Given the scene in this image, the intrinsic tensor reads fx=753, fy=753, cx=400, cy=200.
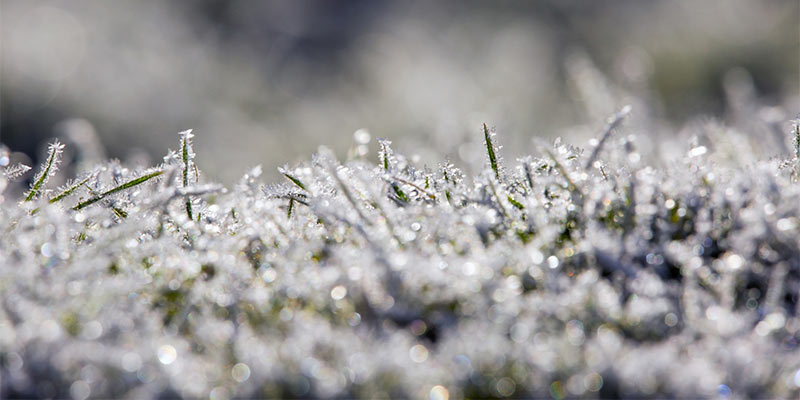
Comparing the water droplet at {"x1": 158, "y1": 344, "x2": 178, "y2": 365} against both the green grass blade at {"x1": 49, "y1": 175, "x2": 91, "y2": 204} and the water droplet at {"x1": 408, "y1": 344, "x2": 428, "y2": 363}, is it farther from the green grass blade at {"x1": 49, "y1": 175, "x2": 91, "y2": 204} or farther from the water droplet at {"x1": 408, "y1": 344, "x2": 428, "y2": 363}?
the green grass blade at {"x1": 49, "y1": 175, "x2": 91, "y2": 204}

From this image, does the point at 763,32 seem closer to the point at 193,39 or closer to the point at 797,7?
the point at 797,7

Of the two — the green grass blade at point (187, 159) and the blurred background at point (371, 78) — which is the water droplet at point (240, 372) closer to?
the green grass blade at point (187, 159)

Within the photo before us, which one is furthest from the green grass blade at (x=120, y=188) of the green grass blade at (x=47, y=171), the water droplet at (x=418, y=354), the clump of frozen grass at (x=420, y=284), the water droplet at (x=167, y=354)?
the water droplet at (x=418, y=354)

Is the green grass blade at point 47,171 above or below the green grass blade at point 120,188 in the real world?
above

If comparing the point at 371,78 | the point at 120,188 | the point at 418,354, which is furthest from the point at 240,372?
the point at 371,78

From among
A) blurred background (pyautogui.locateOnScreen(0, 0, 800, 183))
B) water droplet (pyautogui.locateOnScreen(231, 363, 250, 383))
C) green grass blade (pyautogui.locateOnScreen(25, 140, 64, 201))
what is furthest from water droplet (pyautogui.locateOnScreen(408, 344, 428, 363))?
blurred background (pyautogui.locateOnScreen(0, 0, 800, 183))
